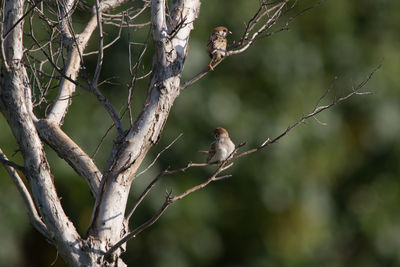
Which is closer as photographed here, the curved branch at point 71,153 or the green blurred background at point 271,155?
the curved branch at point 71,153

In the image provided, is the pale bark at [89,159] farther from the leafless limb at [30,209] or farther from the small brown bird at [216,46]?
the small brown bird at [216,46]

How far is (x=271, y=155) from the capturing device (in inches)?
368

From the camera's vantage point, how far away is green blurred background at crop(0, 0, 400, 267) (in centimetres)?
920

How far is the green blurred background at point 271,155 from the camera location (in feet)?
30.2

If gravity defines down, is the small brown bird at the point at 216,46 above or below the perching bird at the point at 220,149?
above

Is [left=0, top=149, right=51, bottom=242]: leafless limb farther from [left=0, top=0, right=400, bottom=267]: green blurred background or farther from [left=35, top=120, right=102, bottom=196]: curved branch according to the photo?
[left=0, top=0, right=400, bottom=267]: green blurred background

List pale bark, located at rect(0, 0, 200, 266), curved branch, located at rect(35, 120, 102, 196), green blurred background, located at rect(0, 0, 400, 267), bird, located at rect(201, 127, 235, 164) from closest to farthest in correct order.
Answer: pale bark, located at rect(0, 0, 200, 266), curved branch, located at rect(35, 120, 102, 196), bird, located at rect(201, 127, 235, 164), green blurred background, located at rect(0, 0, 400, 267)

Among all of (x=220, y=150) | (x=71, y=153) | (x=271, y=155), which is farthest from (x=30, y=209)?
(x=271, y=155)

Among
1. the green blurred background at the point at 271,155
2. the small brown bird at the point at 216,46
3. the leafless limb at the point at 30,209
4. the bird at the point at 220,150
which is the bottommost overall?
the leafless limb at the point at 30,209

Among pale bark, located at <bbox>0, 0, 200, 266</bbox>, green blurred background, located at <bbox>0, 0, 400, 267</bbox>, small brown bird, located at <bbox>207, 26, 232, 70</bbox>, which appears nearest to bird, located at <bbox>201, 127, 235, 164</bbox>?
small brown bird, located at <bbox>207, 26, 232, 70</bbox>

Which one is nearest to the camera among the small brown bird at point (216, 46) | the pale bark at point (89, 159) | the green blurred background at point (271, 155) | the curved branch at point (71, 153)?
the pale bark at point (89, 159)

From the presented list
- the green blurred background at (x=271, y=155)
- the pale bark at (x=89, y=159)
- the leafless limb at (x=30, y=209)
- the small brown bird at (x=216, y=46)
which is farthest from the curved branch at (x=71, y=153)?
the green blurred background at (x=271, y=155)

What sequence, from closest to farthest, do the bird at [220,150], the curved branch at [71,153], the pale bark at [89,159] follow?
the pale bark at [89,159] < the curved branch at [71,153] < the bird at [220,150]

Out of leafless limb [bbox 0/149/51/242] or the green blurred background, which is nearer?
leafless limb [bbox 0/149/51/242]
